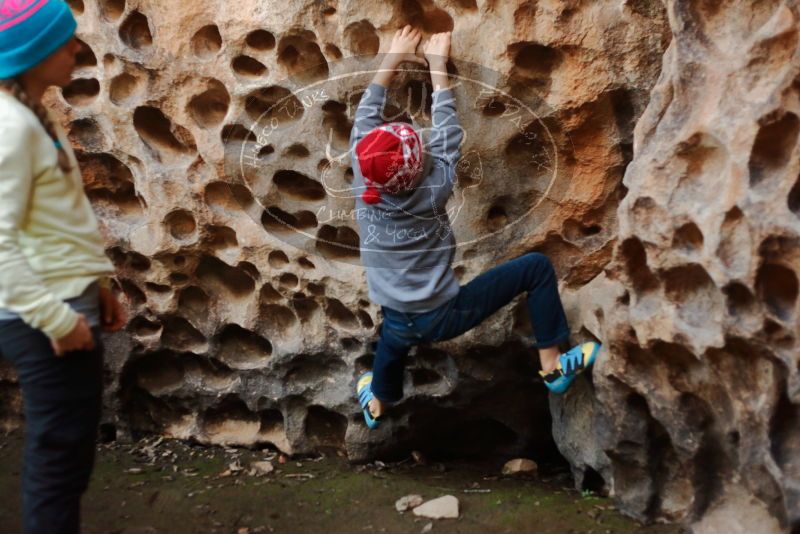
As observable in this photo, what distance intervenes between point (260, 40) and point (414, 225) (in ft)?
2.57

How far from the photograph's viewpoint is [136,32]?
123 inches

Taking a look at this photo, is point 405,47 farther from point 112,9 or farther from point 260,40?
point 112,9

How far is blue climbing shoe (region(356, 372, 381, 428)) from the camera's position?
3002mm

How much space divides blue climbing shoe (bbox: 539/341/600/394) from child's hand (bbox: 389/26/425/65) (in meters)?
0.96

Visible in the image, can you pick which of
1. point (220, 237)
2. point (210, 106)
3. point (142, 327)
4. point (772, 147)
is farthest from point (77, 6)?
point (772, 147)

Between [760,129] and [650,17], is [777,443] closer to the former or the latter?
[760,129]

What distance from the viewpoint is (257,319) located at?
3.26 m

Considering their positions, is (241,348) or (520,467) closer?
(520,467)

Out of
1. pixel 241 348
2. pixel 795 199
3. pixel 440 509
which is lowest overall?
pixel 440 509

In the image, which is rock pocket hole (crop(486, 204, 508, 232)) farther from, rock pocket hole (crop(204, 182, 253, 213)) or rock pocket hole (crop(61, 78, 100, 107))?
rock pocket hole (crop(61, 78, 100, 107))

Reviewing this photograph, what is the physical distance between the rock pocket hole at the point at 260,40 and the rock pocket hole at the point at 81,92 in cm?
64

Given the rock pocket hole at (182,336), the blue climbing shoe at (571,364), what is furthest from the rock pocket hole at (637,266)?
the rock pocket hole at (182,336)

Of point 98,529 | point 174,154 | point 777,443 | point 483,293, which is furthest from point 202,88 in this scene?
point 777,443

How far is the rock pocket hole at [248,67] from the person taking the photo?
118 inches
